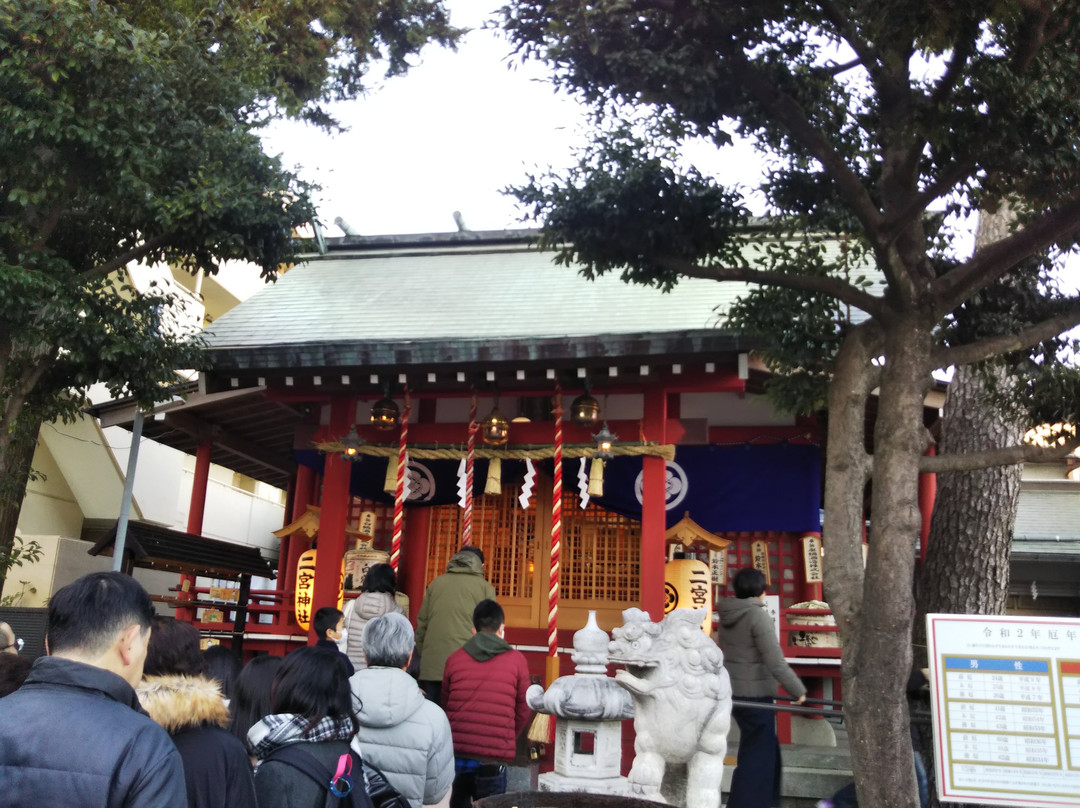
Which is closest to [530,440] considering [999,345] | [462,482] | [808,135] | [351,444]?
[462,482]

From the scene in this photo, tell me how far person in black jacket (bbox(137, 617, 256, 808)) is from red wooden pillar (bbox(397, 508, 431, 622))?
813cm

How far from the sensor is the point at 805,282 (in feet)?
20.1

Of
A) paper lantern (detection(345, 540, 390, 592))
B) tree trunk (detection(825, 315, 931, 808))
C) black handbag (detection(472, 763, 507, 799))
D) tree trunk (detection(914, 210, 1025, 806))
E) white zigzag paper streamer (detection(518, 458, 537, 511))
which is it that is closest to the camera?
tree trunk (detection(825, 315, 931, 808))

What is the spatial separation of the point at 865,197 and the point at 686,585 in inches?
201

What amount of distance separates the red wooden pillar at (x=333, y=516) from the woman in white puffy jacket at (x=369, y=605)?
2.77 metres

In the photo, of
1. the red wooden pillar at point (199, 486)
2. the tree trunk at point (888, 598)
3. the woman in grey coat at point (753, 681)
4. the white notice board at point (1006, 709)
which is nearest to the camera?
the white notice board at point (1006, 709)

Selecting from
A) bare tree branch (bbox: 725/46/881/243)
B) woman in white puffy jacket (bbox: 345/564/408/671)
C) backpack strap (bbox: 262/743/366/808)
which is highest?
bare tree branch (bbox: 725/46/881/243)

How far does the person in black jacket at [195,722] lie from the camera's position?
102 inches

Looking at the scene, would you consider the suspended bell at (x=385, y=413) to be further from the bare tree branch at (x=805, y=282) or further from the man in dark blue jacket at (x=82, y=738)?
the man in dark blue jacket at (x=82, y=738)

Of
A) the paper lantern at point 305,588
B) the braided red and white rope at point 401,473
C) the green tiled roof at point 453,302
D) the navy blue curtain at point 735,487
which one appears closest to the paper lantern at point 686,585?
the navy blue curtain at point 735,487

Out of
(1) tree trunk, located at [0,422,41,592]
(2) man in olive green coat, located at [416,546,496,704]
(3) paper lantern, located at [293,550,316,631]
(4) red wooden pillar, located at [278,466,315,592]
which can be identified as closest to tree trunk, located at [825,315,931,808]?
(2) man in olive green coat, located at [416,546,496,704]

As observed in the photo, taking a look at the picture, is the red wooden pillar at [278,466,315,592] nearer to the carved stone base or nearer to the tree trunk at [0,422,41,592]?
the tree trunk at [0,422,41,592]

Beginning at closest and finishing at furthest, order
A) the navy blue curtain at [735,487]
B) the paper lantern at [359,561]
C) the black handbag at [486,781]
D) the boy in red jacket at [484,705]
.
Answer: the boy in red jacket at [484,705] < the black handbag at [486,781] < the paper lantern at [359,561] < the navy blue curtain at [735,487]

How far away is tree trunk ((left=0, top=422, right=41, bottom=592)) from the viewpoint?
8.77m
